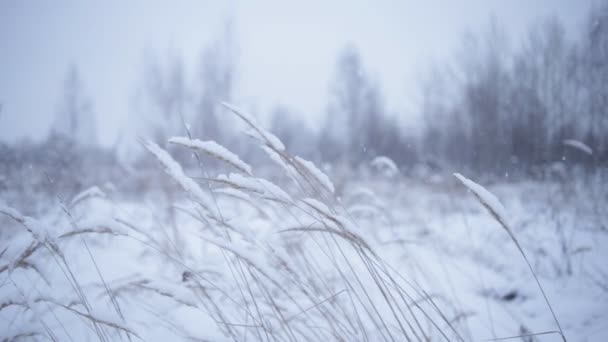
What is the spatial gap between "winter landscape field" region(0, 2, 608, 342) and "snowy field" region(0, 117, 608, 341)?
0.01m

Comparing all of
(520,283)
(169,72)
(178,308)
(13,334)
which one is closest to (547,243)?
(520,283)

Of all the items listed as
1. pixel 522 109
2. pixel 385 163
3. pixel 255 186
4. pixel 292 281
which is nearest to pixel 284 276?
pixel 292 281

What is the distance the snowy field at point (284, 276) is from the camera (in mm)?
706

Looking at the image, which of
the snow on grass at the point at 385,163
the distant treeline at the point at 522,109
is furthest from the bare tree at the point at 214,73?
the snow on grass at the point at 385,163

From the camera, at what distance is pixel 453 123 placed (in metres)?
12.1

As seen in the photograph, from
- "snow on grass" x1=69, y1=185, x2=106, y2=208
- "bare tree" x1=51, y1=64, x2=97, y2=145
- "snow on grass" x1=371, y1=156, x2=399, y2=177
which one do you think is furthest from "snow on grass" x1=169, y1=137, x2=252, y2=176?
"bare tree" x1=51, y1=64, x2=97, y2=145

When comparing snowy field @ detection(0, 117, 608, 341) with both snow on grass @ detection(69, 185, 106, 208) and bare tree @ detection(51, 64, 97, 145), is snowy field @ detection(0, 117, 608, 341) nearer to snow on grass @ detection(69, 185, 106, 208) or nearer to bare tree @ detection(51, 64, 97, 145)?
snow on grass @ detection(69, 185, 106, 208)

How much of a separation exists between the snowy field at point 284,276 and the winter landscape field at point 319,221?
13mm

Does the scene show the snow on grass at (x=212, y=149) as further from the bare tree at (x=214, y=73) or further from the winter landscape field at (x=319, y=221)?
the bare tree at (x=214, y=73)

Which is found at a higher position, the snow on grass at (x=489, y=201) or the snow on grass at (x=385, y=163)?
the snow on grass at (x=385, y=163)

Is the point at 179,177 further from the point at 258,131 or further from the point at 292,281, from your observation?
the point at 292,281

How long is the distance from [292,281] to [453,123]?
13274mm

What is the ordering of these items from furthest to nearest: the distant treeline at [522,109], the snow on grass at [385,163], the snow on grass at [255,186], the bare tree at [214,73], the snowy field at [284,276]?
1. the bare tree at [214,73]
2. the distant treeline at [522,109]
3. the snow on grass at [385,163]
4. the snowy field at [284,276]
5. the snow on grass at [255,186]

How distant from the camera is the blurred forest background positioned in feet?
12.9
